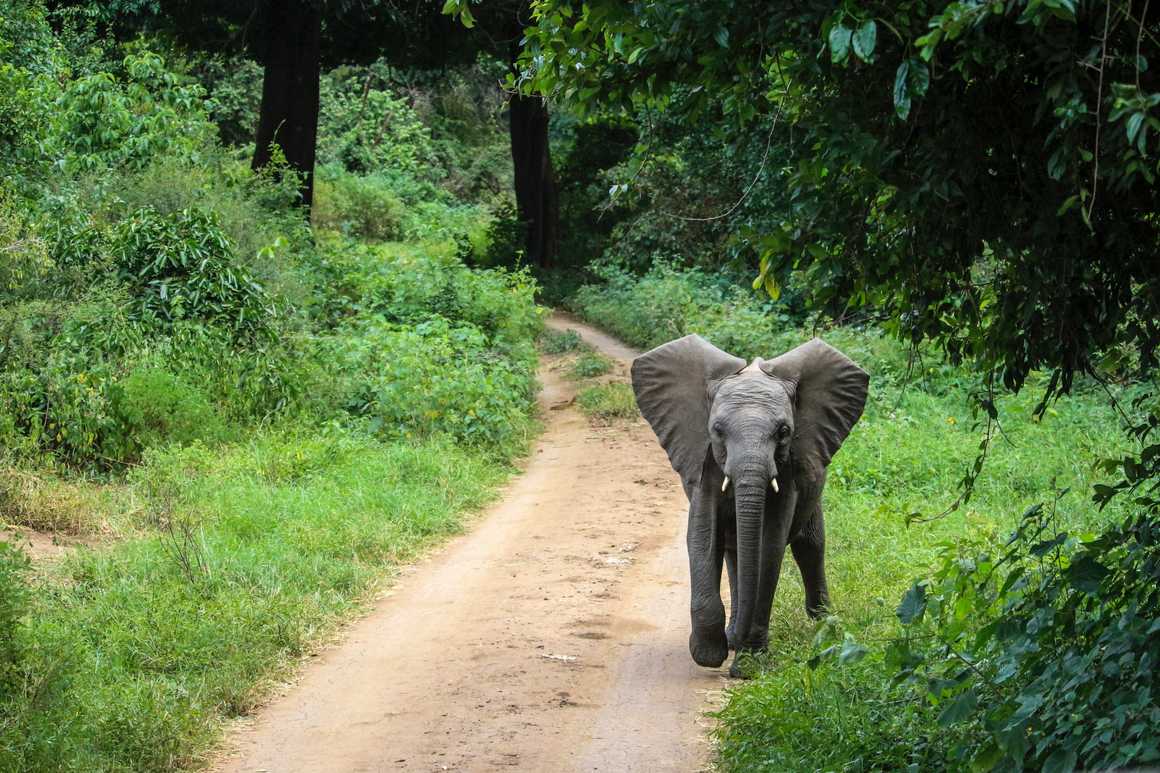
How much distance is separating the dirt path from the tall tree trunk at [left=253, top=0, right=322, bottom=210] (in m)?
10.1

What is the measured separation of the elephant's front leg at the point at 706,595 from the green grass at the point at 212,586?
2389 mm

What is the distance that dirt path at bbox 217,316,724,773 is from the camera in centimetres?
616

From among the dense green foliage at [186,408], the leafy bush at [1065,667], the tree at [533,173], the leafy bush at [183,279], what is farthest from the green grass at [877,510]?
the leafy bush at [183,279]

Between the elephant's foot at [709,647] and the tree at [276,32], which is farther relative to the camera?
the tree at [276,32]

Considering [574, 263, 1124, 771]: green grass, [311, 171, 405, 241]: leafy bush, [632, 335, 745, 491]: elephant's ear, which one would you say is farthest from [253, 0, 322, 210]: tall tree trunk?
[632, 335, 745, 491]: elephant's ear

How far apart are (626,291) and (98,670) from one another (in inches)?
798

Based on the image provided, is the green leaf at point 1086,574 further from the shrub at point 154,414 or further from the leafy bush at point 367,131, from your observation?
the leafy bush at point 367,131

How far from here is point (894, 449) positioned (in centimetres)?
1314

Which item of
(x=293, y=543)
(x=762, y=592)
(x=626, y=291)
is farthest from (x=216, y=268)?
(x=626, y=291)

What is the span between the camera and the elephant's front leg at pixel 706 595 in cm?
717

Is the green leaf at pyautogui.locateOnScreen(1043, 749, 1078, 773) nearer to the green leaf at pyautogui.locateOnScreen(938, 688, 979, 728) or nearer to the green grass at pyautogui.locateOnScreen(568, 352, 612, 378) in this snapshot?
the green leaf at pyautogui.locateOnScreen(938, 688, 979, 728)

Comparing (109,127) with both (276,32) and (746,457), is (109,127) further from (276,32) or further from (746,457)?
(746,457)

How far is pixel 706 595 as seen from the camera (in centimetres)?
718

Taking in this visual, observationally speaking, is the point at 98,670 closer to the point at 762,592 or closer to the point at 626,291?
the point at 762,592
